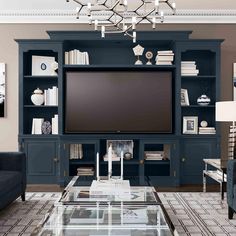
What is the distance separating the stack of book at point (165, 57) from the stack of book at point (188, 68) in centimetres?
20

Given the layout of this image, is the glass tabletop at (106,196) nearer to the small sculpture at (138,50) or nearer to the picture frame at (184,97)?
the picture frame at (184,97)

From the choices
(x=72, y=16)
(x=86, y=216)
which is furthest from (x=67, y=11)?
(x=86, y=216)

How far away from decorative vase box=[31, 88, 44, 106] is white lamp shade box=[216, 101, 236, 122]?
268cm

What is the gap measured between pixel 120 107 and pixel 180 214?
2397mm

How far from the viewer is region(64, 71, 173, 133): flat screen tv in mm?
6387

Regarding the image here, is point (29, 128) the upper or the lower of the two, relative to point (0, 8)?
lower

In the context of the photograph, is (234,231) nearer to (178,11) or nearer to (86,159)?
(86,159)

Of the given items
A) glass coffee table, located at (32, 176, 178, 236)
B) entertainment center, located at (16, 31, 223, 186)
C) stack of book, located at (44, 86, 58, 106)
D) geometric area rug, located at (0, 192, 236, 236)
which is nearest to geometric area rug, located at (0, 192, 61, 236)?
geometric area rug, located at (0, 192, 236, 236)

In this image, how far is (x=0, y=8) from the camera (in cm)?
A: 640

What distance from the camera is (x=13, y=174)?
468 cm

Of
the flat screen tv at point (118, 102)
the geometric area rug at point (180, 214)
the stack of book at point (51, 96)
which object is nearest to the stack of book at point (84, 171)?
the flat screen tv at point (118, 102)

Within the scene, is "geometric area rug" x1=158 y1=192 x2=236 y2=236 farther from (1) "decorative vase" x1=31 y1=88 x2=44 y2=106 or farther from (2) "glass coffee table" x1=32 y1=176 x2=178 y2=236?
(1) "decorative vase" x1=31 y1=88 x2=44 y2=106

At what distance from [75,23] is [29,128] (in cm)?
179

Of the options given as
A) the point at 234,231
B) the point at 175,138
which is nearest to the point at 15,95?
the point at 175,138
